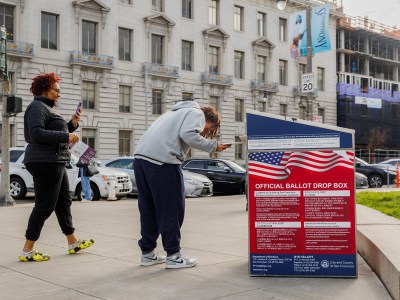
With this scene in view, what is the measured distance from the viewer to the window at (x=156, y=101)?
132ft

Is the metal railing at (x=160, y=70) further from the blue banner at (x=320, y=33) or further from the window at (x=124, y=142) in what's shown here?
the blue banner at (x=320, y=33)

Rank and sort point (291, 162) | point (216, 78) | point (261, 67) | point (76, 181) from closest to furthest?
point (291, 162) → point (76, 181) → point (216, 78) → point (261, 67)

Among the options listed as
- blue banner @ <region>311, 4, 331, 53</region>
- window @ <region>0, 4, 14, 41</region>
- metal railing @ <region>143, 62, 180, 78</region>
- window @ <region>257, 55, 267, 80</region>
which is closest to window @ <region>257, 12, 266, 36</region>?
window @ <region>257, 55, 267, 80</region>

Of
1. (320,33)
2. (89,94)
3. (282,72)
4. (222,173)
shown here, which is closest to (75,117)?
(222,173)

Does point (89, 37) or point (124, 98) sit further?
point (124, 98)

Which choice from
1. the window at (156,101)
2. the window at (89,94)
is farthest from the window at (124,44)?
the window at (156,101)

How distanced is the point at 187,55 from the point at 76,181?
1043 inches

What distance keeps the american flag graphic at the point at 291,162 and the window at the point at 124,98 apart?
1331 inches

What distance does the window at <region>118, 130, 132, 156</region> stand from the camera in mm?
38406

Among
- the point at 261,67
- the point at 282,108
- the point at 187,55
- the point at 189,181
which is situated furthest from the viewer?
the point at 282,108

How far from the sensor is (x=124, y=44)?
1510 inches

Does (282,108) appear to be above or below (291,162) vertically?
above

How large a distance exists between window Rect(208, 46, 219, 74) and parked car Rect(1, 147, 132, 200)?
26.8 m

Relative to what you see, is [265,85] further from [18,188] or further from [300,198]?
[300,198]
